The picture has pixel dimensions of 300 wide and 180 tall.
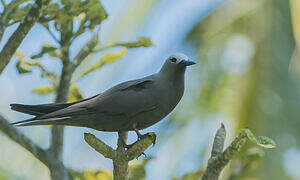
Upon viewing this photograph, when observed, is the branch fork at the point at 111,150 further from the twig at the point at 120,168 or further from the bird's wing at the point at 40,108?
the bird's wing at the point at 40,108

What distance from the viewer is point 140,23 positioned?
8484mm

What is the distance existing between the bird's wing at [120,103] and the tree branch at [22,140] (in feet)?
1.43

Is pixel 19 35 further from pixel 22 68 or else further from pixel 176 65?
pixel 176 65

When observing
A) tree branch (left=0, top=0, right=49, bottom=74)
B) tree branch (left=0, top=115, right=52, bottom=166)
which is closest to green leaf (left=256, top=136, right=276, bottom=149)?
tree branch (left=0, top=115, right=52, bottom=166)

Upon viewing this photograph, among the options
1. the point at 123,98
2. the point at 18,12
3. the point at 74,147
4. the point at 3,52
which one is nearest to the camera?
the point at 3,52

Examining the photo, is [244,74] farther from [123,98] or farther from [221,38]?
[123,98]

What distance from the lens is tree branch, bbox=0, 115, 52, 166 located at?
2458 millimetres

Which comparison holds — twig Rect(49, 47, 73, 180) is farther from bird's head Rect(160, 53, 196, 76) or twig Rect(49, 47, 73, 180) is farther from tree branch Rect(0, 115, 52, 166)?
bird's head Rect(160, 53, 196, 76)

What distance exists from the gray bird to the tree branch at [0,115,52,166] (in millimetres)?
320

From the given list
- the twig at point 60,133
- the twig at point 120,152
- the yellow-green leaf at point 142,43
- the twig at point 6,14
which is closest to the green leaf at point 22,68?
the twig at point 60,133

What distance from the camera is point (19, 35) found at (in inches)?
102

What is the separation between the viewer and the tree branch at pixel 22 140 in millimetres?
2458

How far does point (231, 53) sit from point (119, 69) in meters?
2.08

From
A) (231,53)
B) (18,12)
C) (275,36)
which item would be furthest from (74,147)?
(18,12)
